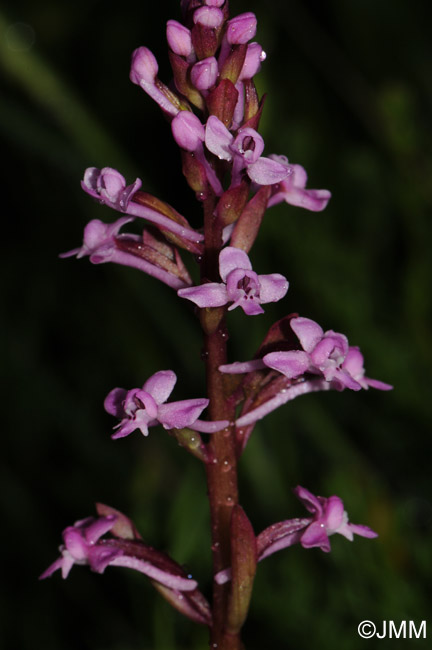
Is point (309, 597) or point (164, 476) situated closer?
point (309, 597)

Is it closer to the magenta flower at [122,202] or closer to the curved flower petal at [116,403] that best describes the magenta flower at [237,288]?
the magenta flower at [122,202]

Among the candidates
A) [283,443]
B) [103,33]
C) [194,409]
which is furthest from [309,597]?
[103,33]

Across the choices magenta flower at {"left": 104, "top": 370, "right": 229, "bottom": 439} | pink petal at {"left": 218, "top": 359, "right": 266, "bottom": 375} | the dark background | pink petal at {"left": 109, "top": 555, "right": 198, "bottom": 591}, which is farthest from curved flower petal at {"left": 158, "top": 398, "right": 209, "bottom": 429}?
the dark background

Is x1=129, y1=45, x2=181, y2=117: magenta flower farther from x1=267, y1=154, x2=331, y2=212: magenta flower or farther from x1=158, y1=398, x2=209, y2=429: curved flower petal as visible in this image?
x1=158, y1=398, x2=209, y2=429: curved flower petal

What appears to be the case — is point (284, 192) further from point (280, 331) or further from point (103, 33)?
→ point (103, 33)

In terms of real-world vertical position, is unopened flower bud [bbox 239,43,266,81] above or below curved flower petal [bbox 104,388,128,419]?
above
